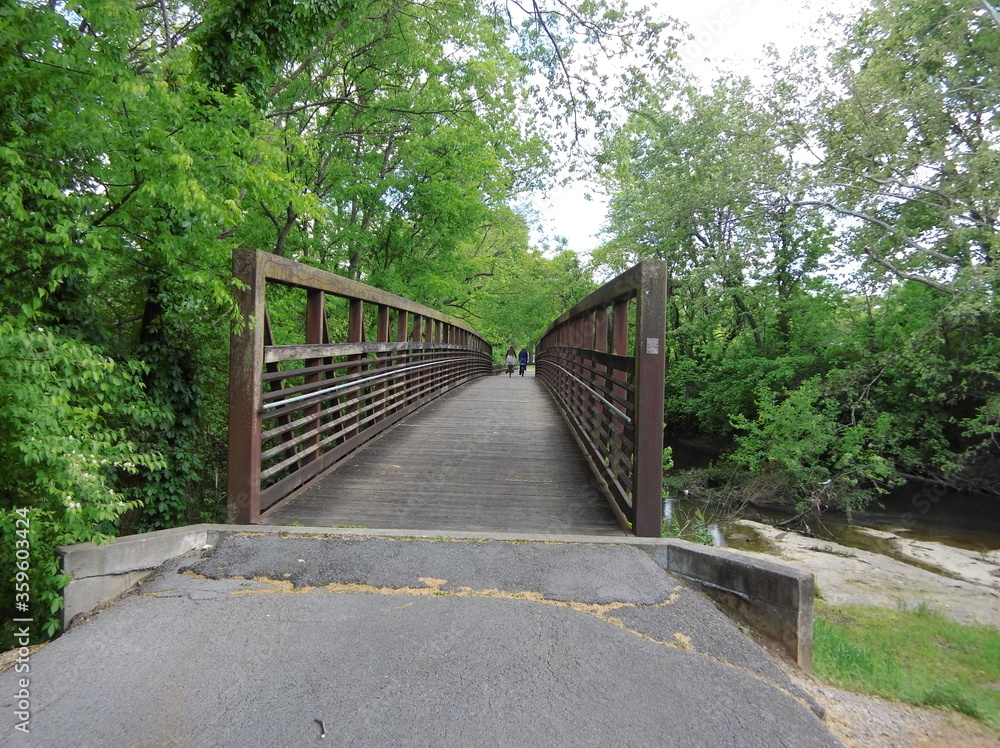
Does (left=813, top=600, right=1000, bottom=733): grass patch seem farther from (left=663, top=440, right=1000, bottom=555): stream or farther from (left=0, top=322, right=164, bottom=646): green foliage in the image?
(left=663, top=440, right=1000, bottom=555): stream

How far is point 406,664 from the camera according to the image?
243cm

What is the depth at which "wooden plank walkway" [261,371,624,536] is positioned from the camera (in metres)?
4.49

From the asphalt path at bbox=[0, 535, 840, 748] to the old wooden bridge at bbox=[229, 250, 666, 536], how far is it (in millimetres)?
905

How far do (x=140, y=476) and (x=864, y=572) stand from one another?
940cm

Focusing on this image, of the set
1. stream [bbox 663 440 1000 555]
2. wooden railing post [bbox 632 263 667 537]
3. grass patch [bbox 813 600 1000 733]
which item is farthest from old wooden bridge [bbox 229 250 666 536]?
stream [bbox 663 440 1000 555]

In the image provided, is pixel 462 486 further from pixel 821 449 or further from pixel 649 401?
pixel 821 449

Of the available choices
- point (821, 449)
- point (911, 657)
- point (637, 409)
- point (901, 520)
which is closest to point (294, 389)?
point (637, 409)

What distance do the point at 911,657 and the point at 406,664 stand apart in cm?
436

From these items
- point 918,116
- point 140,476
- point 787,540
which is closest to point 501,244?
point 918,116

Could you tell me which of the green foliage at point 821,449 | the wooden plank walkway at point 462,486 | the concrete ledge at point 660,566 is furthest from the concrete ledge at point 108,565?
the green foliage at point 821,449

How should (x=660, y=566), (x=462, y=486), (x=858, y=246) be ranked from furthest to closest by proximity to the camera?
(x=858, y=246) < (x=462, y=486) < (x=660, y=566)

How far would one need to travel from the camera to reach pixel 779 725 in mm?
2164

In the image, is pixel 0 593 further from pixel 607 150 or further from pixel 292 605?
pixel 607 150

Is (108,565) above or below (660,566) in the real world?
above
